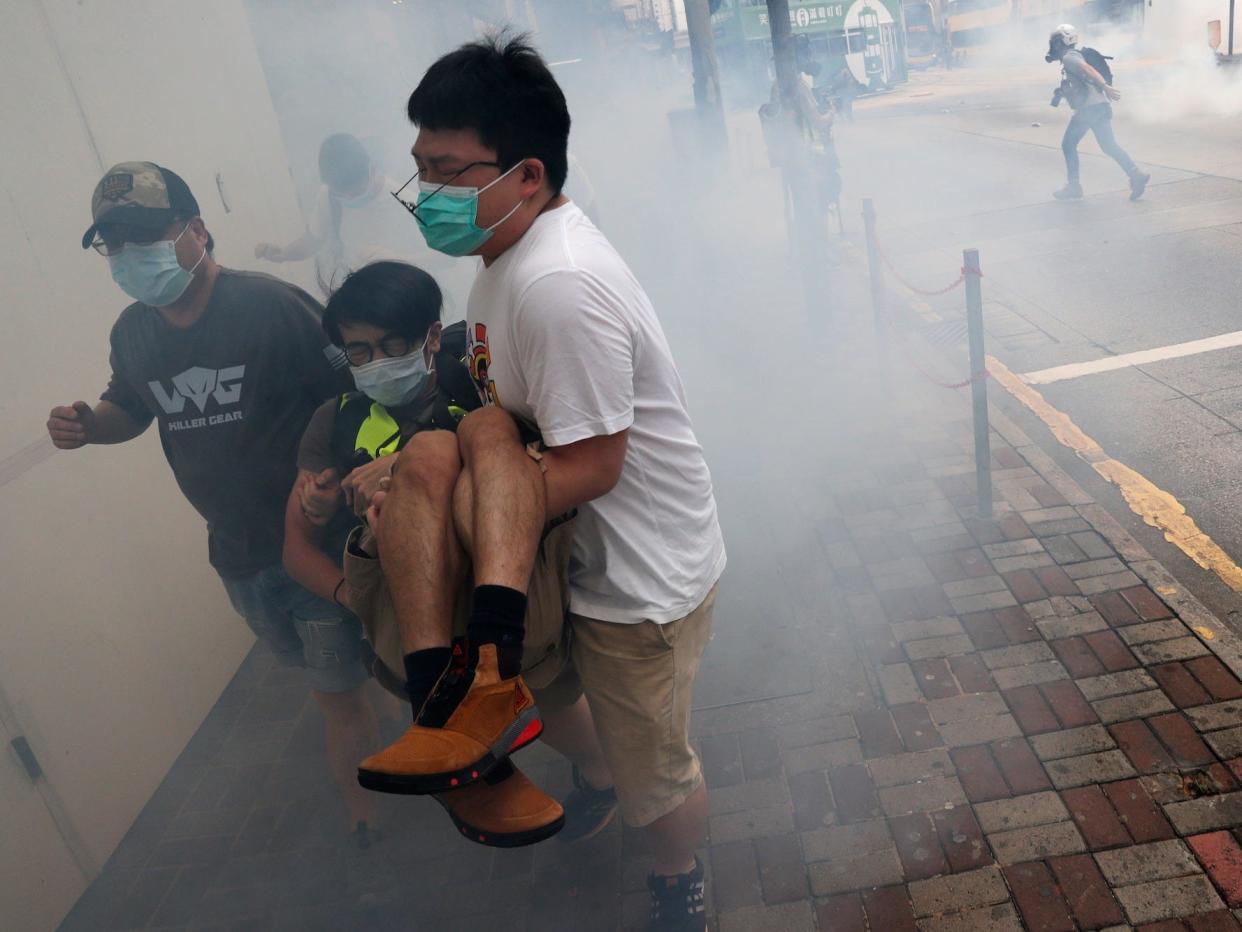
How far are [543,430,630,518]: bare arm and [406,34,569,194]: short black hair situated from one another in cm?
62

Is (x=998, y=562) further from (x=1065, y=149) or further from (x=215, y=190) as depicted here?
(x=1065, y=149)

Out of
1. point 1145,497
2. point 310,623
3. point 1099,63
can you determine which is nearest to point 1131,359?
point 1145,497

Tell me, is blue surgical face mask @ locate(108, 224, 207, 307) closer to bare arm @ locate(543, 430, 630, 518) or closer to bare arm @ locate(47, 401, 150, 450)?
bare arm @ locate(47, 401, 150, 450)

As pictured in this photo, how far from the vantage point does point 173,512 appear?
3891 millimetres

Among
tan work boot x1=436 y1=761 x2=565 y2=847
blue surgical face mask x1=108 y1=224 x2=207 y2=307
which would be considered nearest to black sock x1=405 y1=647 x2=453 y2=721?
tan work boot x1=436 y1=761 x2=565 y2=847

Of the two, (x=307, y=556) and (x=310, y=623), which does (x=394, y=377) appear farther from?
(x=310, y=623)

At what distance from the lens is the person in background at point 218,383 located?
113 inches

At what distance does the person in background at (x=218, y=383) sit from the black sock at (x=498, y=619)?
135 centimetres

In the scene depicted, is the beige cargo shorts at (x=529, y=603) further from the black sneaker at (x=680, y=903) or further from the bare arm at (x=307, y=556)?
the black sneaker at (x=680, y=903)

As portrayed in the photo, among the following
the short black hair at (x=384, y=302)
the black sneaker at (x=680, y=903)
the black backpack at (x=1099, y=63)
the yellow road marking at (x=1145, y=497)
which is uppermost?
the short black hair at (x=384, y=302)

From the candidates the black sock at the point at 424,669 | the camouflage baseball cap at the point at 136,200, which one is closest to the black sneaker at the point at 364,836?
the black sock at the point at 424,669

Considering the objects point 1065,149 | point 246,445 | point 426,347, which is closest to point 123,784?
point 246,445

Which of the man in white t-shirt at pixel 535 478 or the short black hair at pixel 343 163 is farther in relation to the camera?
the short black hair at pixel 343 163

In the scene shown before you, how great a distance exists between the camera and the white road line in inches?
240
